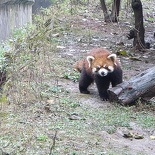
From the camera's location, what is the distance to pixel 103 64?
659 cm

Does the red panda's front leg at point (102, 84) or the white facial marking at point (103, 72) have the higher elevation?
the white facial marking at point (103, 72)

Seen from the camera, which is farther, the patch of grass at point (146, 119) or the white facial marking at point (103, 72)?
the white facial marking at point (103, 72)

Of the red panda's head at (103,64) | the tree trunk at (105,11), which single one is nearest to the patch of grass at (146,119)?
the red panda's head at (103,64)

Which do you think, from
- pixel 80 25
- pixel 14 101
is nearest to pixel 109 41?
pixel 80 25

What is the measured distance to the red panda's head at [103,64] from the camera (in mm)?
6570

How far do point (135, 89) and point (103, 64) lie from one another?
685 mm

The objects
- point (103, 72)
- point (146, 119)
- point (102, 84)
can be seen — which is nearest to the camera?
point (146, 119)

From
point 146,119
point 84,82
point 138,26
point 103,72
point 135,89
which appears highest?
point 138,26

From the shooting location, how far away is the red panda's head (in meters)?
6.57

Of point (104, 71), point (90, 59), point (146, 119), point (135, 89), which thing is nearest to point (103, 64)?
point (104, 71)

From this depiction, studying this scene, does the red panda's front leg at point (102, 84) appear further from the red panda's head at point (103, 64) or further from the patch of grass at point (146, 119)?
the patch of grass at point (146, 119)

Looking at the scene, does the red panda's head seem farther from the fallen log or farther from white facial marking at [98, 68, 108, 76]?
the fallen log

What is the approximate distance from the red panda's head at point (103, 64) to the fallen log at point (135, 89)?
0.37m

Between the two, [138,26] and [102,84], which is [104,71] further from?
[138,26]
